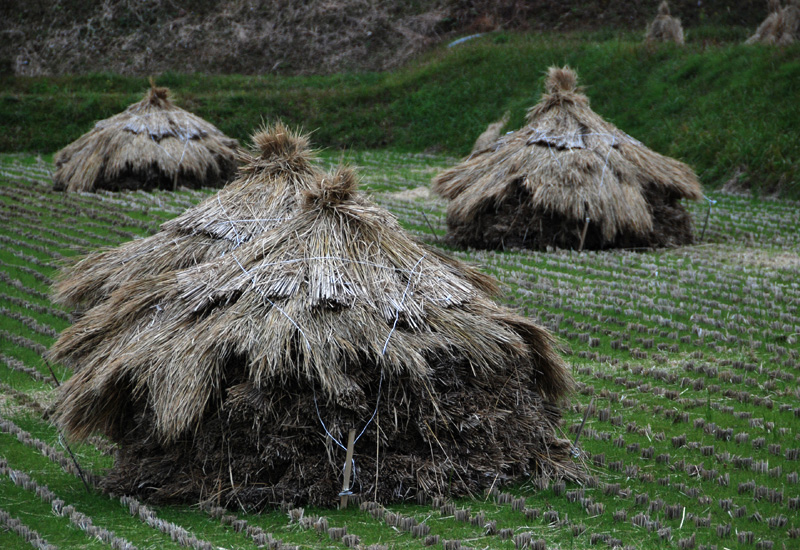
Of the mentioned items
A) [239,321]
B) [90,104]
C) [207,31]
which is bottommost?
[239,321]

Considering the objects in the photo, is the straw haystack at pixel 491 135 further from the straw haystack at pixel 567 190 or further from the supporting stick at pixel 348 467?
the supporting stick at pixel 348 467

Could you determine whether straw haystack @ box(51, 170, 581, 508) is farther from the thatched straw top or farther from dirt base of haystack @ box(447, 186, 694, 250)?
dirt base of haystack @ box(447, 186, 694, 250)

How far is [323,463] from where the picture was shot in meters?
5.39

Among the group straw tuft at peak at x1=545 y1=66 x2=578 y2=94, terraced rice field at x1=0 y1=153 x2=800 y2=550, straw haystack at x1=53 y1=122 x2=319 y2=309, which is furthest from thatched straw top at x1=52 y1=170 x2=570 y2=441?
straw tuft at peak at x1=545 y1=66 x2=578 y2=94

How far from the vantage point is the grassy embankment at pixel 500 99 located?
64.8ft

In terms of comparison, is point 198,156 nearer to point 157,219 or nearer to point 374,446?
point 157,219

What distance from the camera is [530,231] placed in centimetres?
1337

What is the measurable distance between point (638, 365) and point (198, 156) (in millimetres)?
12738

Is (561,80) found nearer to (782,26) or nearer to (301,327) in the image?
(301,327)

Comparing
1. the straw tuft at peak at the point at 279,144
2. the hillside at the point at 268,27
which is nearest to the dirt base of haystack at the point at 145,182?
the straw tuft at peak at the point at 279,144

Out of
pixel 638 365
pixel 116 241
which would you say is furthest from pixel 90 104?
pixel 638 365

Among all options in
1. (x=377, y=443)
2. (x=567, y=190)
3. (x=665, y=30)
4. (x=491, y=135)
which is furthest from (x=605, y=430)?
(x=665, y=30)

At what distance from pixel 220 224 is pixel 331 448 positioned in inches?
101

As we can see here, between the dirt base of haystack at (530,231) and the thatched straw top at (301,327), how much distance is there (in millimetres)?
6885
